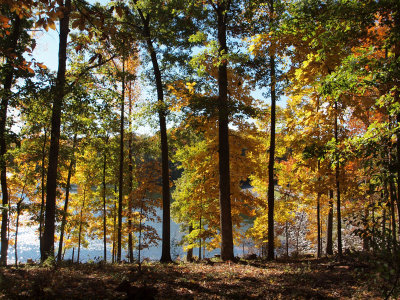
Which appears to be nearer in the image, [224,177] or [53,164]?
[53,164]

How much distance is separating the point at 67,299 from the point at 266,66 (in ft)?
32.4

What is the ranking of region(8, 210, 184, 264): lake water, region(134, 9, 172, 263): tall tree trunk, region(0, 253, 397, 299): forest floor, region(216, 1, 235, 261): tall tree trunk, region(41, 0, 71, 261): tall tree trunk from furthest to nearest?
region(8, 210, 184, 264): lake water → region(134, 9, 172, 263): tall tree trunk → region(216, 1, 235, 261): tall tree trunk → region(41, 0, 71, 261): tall tree trunk → region(0, 253, 397, 299): forest floor

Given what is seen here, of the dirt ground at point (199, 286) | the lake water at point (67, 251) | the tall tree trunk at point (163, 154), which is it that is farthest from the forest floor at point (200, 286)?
the lake water at point (67, 251)

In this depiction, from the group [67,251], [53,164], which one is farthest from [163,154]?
[67,251]

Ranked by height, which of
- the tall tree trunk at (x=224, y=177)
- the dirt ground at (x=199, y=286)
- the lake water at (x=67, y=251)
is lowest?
the lake water at (x=67, y=251)

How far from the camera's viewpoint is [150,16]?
1115 cm

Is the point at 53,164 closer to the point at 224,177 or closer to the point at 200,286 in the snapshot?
the point at 224,177

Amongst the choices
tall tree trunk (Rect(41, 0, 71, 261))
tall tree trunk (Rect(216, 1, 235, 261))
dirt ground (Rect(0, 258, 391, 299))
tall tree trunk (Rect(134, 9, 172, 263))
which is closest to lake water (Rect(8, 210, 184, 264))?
tall tree trunk (Rect(134, 9, 172, 263))

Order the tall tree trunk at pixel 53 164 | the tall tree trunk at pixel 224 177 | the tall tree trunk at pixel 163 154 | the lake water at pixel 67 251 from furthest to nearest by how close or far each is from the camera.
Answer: the lake water at pixel 67 251
the tall tree trunk at pixel 163 154
the tall tree trunk at pixel 224 177
the tall tree trunk at pixel 53 164

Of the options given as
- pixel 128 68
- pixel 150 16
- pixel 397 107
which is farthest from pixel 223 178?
pixel 128 68

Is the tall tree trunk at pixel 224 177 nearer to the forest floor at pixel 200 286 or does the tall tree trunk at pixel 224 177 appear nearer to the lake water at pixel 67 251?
the forest floor at pixel 200 286

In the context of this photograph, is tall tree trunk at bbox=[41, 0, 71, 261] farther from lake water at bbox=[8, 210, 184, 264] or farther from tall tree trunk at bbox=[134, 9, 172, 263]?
lake water at bbox=[8, 210, 184, 264]

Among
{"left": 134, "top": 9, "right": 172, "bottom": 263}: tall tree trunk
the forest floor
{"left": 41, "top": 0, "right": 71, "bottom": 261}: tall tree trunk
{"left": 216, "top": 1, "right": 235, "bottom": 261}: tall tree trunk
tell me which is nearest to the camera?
the forest floor

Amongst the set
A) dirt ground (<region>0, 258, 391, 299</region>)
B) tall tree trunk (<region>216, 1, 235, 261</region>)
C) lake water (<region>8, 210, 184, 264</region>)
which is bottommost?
lake water (<region>8, 210, 184, 264</region>)
